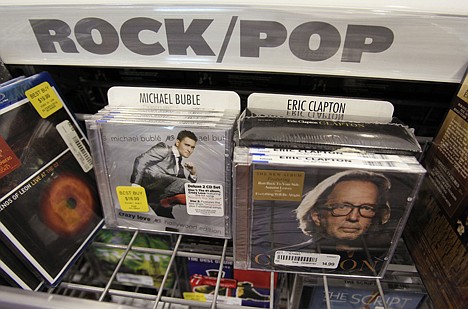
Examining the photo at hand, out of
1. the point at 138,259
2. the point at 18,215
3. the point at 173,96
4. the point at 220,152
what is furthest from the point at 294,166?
the point at 138,259

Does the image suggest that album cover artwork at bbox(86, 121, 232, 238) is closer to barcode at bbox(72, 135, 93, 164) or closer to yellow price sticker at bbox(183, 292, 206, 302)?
barcode at bbox(72, 135, 93, 164)

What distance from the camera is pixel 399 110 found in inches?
29.1

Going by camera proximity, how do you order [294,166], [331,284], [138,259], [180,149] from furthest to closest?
[138,259]
[331,284]
[180,149]
[294,166]

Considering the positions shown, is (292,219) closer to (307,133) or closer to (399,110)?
(307,133)

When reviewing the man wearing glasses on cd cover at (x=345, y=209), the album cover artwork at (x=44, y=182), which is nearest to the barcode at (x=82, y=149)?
the album cover artwork at (x=44, y=182)

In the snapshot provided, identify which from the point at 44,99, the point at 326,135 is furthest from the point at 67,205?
the point at 326,135

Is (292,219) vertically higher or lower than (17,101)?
lower

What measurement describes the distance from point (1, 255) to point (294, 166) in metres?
0.54

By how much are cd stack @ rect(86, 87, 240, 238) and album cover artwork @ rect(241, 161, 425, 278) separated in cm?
10

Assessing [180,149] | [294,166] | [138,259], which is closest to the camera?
[294,166]

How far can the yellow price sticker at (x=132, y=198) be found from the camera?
2.20 feet

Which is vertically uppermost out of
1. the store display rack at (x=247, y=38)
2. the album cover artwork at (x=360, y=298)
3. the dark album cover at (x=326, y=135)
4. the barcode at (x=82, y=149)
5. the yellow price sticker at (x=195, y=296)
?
the store display rack at (x=247, y=38)

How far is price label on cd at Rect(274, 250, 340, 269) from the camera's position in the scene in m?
0.62

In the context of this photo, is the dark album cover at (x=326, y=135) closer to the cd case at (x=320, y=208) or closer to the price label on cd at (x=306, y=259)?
the cd case at (x=320, y=208)
